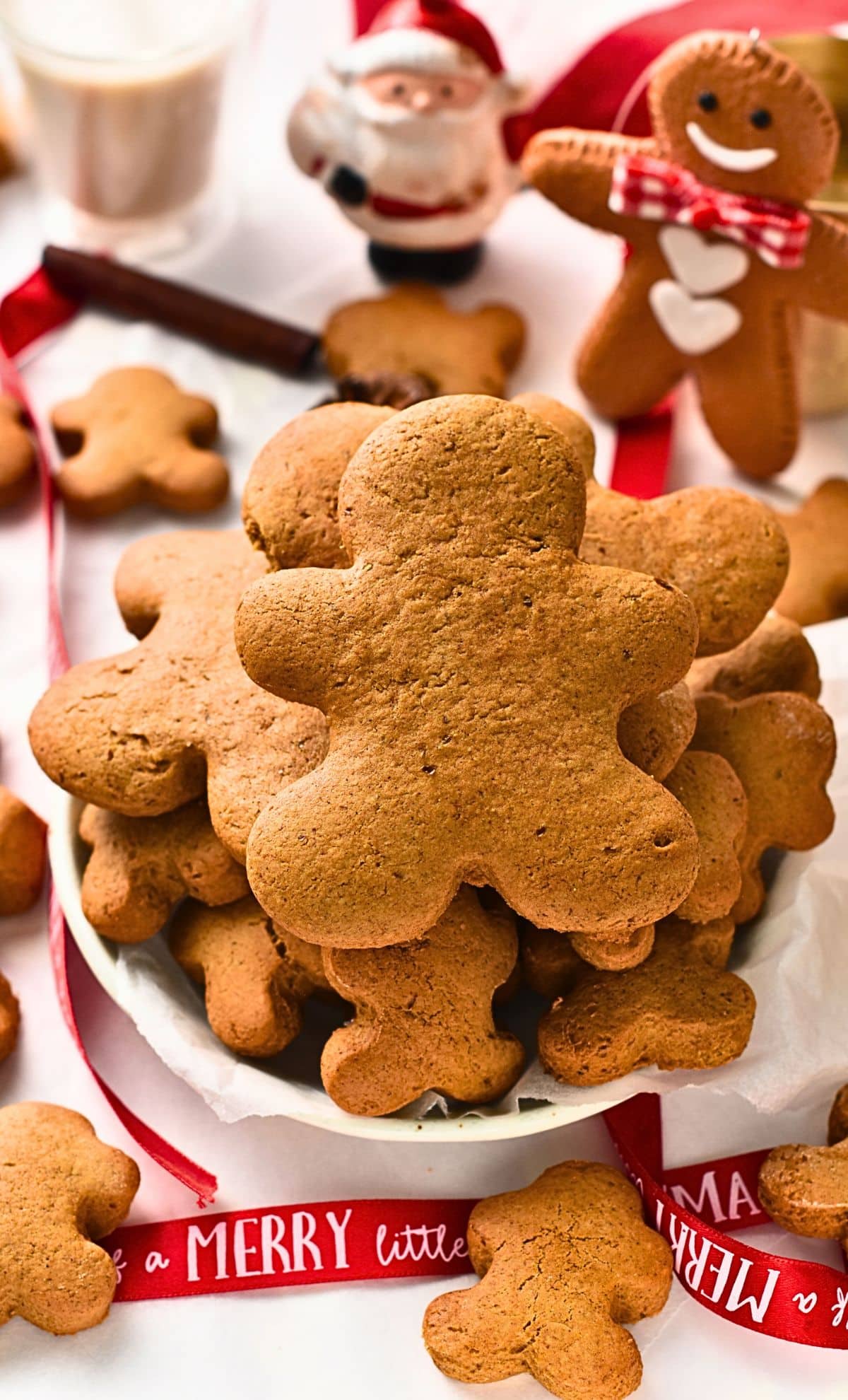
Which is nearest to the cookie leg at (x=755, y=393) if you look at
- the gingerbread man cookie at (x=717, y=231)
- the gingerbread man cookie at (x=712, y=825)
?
the gingerbread man cookie at (x=717, y=231)

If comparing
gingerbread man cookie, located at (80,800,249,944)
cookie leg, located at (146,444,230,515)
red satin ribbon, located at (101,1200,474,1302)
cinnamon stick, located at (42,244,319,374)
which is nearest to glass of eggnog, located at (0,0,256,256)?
cinnamon stick, located at (42,244,319,374)

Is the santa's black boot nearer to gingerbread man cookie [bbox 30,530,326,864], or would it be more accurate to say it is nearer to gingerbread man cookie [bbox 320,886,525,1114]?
gingerbread man cookie [bbox 30,530,326,864]

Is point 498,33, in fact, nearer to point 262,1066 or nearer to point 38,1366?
point 262,1066

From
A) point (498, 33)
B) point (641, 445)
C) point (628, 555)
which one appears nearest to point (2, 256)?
point (498, 33)

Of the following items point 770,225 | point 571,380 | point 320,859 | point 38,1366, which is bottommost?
point 38,1366

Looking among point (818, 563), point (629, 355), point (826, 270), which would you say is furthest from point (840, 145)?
point (818, 563)

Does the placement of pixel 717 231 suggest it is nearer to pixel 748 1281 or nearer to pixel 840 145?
pixel 840 145
